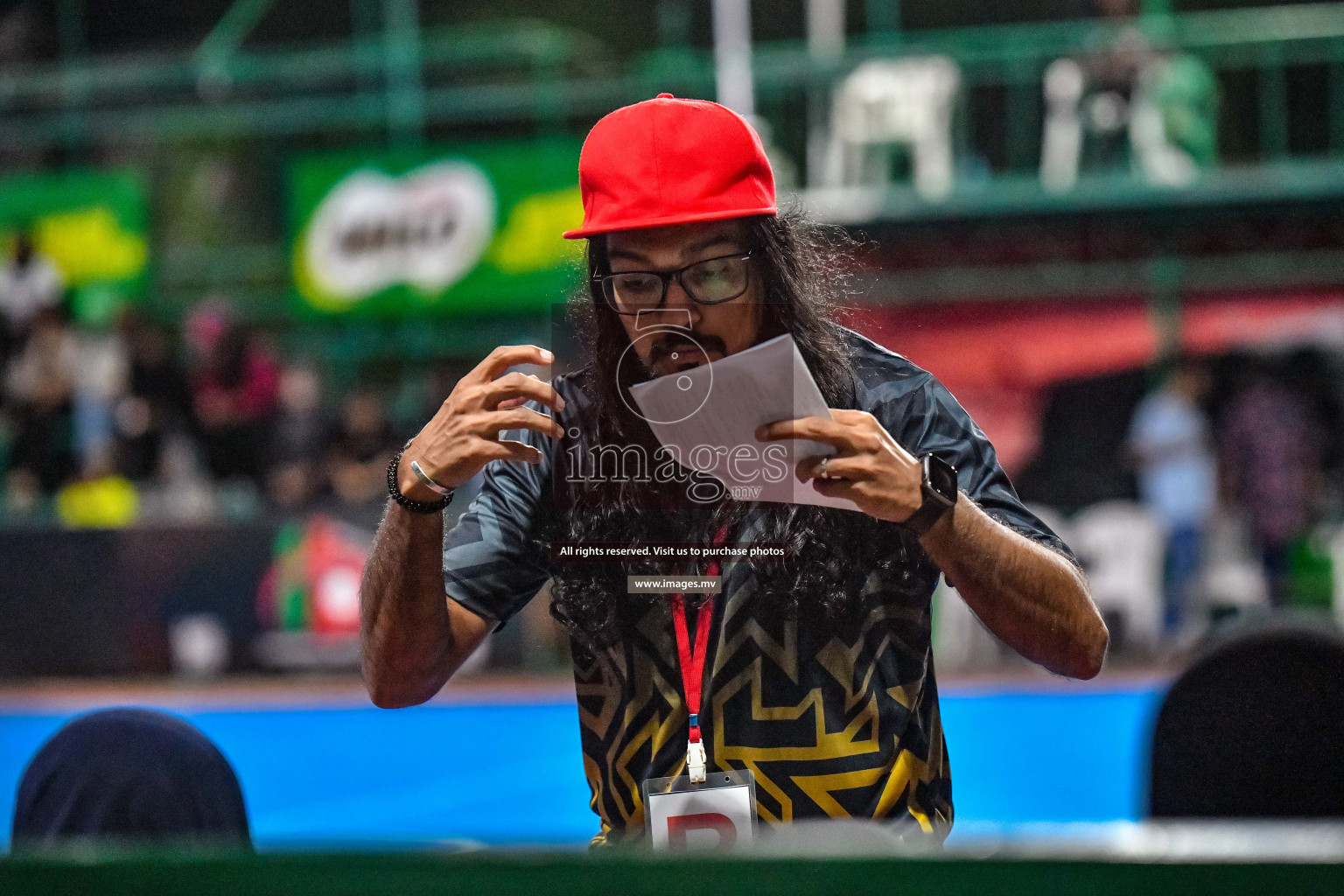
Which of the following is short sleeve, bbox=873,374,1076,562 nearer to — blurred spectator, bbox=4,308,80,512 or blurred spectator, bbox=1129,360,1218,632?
blurred spectator, bbox=1129,360,1218,632

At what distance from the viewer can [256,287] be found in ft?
36.4

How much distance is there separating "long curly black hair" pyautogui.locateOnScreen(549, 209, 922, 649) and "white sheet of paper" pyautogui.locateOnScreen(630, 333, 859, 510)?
46 mm

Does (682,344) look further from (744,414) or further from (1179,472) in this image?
(1179,472)

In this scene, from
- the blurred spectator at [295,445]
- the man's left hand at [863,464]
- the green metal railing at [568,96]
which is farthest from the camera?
the green metal railing at [568,96]

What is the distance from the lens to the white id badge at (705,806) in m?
1.76

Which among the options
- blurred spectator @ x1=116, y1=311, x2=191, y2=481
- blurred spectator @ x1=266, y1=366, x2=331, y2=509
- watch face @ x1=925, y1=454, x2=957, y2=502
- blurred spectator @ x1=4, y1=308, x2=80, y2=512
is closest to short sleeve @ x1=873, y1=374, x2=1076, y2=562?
watch face @ x1=925, y1=454, x2=957, y2=502

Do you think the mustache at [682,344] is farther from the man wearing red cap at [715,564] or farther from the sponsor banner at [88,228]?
the sponsor banner at [88,228]

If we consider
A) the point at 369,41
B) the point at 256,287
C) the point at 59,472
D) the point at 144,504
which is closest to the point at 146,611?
the point at 144,504

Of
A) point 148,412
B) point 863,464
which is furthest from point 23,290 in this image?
point 863,464

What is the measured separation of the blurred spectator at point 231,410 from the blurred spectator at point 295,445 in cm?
11

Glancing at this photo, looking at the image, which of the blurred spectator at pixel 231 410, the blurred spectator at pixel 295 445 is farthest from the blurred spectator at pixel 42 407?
the blurred spectator at pixel 295 445

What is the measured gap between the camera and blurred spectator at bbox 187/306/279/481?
924cm

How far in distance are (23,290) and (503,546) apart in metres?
9.52

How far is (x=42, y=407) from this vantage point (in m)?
9.79
